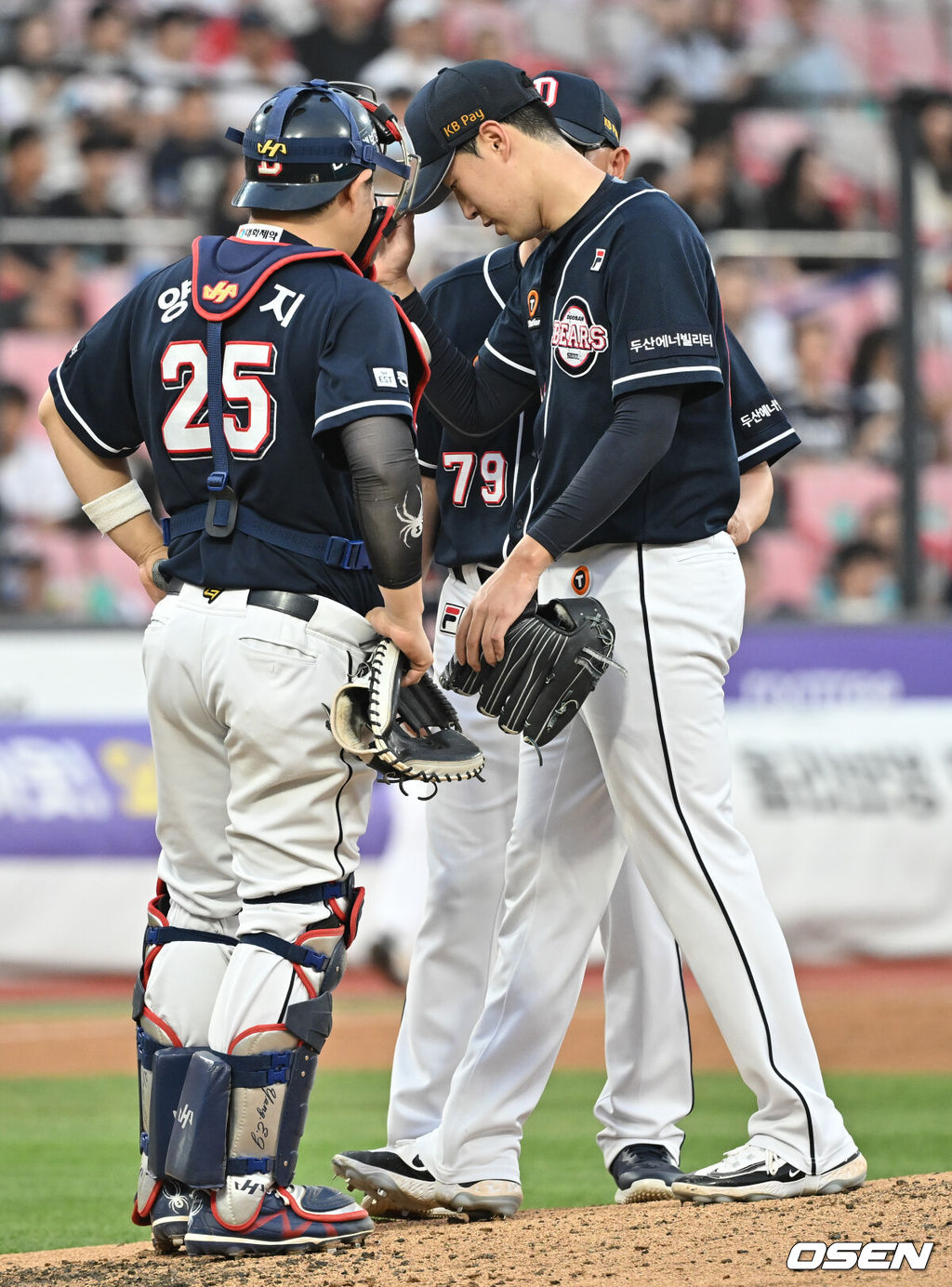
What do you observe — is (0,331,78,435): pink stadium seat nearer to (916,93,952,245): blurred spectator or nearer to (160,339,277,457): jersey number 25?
(916,93,952,245): blurred spectator

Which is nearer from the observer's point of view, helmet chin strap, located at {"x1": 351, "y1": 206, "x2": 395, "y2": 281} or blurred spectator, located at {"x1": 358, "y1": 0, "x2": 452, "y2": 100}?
helmet chin strap, located at {"x1": 351, "y1": 206, "x2": 395, "y2": 281}

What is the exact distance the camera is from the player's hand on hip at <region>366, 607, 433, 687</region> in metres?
3.16

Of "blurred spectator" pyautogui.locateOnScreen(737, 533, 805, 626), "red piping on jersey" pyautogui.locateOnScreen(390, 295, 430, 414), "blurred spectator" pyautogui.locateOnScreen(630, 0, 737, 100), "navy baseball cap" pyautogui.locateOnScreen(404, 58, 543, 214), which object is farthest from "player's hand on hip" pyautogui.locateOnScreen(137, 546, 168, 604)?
"blurred spectator" pyautogui.locateOnScreen(630, 0, 737, 100)

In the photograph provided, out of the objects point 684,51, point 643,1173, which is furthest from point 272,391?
Result: point 684,51

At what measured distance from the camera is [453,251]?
1001 cm

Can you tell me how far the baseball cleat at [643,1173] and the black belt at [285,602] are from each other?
4.60 ft

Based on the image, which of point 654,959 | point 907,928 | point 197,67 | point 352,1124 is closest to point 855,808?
point 907,928

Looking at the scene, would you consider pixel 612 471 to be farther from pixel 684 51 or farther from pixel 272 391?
pixel 684 51

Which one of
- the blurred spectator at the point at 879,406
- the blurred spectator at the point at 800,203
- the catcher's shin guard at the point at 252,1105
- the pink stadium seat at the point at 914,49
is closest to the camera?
the catcher's shin guard at the point at 252,1105

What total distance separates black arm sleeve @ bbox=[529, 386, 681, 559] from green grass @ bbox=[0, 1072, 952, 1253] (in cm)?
181

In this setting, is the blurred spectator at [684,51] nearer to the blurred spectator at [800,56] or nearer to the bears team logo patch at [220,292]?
the blurred spectator at [800,56]

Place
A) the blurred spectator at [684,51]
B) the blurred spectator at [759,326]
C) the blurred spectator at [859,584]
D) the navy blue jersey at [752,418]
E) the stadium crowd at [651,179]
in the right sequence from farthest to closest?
the blurred spectator at [684,51], the blurred spectator at [759,326], the stadium crowd at [651,179], the blurred spectator at [859,584], the navy blue jersey at [752,418]

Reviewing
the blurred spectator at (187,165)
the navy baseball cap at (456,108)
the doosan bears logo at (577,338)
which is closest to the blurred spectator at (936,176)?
the blurred spectator at (187,165)

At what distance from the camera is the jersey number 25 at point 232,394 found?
3.13 metres
